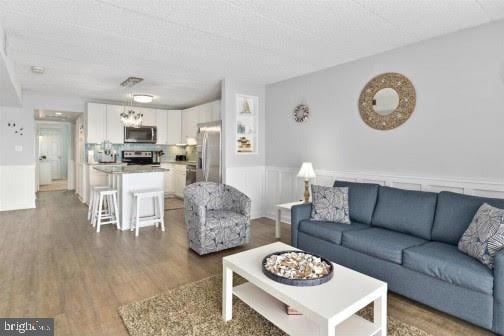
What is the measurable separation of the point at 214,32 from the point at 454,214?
2.88m

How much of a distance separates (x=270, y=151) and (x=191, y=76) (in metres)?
1.90

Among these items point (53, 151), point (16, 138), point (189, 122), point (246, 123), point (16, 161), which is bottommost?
point (16, 161)

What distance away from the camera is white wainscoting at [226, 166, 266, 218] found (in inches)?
201

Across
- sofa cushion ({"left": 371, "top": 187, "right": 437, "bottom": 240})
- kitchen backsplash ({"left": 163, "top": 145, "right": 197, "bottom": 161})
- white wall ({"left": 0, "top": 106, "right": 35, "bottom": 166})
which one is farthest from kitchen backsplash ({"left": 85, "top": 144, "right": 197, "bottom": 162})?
sofa cushion ({"left": 371, "top": 187, "right": 437, "bottom": 240})

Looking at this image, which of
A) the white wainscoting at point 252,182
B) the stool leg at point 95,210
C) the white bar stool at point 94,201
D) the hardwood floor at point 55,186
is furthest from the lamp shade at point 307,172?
the hardwood floor at point 55,186

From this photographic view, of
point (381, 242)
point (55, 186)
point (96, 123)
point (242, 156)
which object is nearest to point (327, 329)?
point (381, 242)

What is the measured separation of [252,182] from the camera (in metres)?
5.38

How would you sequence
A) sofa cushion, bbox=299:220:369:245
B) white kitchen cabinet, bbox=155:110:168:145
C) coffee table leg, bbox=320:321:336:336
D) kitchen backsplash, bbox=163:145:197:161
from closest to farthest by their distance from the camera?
1. coffee table leg, bbox=320:321:336:336
2. sofa cushion, bbox=299:220:369:245
3. white kitchen cabinet, bbox=155:110:168:145
4. kitchen backsplash, bbox=163:145:197:161

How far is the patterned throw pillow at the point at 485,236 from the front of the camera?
6.84ft

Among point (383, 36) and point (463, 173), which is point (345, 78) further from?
point (463, 173)

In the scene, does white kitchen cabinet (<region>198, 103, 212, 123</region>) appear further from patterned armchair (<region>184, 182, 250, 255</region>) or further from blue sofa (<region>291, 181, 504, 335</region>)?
blue sofa (<region>291, 181, 504, 335</region>)

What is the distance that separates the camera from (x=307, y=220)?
3418 mm

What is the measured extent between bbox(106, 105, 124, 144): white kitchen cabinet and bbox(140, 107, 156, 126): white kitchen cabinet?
1.64ft

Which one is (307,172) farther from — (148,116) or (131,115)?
(148,116)
